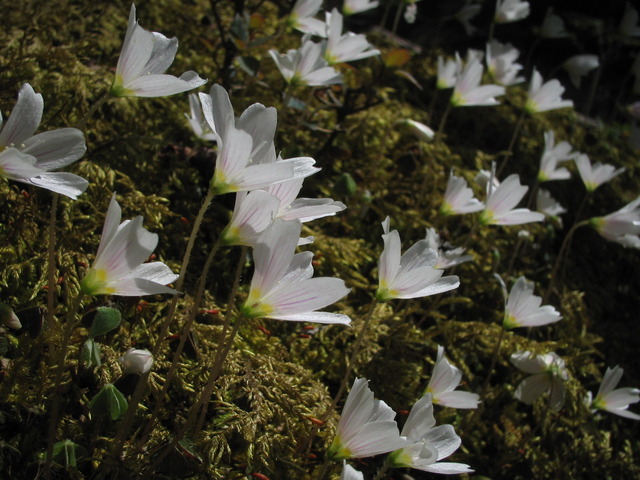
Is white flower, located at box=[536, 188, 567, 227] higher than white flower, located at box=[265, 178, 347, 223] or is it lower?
lower

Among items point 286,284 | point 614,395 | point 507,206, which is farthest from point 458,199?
point 286,284

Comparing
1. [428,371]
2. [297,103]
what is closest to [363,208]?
[297,103]

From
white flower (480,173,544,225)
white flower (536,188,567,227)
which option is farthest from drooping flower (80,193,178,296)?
white flower (536,188,567,227)

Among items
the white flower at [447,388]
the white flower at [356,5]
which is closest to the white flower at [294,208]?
the white flower at [447,388]

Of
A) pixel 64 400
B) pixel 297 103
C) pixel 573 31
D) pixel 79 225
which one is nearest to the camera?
pixel 64 400

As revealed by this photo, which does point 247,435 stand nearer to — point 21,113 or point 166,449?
point 166,449

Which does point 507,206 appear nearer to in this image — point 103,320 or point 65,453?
point 103,320

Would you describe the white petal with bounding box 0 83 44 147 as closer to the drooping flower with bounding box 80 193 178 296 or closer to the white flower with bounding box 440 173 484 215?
the drooping flower with bounding box 80 193 178 296
